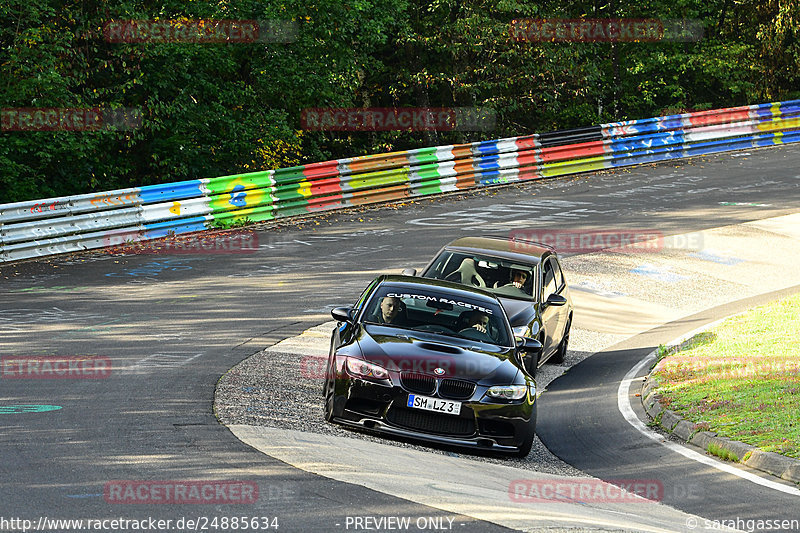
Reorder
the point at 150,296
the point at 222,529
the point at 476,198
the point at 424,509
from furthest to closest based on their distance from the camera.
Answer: the point at 476,198 < the point at 150,296 < the point at 424,509 < the point at 222,529

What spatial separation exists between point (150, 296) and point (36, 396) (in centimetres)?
622

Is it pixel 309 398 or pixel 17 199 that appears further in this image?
pixel 17 199

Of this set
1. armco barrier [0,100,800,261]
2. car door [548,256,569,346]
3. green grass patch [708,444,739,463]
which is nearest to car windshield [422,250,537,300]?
car door [548,256,569,346]

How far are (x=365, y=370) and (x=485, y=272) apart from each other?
4821mm

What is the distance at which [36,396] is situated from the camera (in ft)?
32.9

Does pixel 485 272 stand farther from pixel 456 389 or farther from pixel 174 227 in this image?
pixel 174 227

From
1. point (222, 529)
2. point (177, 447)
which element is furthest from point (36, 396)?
point (222, 529)

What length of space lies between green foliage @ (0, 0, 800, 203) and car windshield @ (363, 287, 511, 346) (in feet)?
46.9

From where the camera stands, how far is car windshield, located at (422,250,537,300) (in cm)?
1358

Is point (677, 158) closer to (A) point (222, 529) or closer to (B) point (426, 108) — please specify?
(B) point (426, 108)

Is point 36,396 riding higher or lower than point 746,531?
higher

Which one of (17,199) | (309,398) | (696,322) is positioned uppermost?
(17,199)

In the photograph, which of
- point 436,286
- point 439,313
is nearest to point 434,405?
point 439,313

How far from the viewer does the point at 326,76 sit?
94.2ft
